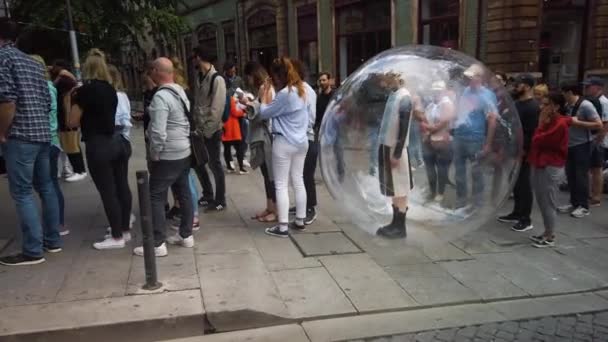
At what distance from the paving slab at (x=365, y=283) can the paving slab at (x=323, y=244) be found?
0.15m

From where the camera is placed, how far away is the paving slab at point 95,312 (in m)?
3.53

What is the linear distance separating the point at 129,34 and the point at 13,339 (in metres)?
10.5

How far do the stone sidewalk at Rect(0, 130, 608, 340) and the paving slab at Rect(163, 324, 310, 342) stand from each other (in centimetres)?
7

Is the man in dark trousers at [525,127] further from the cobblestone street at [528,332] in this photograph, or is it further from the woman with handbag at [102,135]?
the woman with handbag at [102,135]

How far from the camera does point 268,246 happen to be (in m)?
5.20

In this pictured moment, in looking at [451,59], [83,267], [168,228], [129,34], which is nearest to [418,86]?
[451,59]

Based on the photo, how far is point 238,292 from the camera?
4.10 meters

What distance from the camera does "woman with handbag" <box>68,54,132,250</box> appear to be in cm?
465

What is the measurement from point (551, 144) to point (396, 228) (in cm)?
263

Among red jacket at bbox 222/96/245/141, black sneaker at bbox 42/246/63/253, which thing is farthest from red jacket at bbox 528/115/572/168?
red jacket at bbox 222/96/245/141

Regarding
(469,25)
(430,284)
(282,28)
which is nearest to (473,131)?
(430,284)

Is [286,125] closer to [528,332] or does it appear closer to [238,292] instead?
[238,292]

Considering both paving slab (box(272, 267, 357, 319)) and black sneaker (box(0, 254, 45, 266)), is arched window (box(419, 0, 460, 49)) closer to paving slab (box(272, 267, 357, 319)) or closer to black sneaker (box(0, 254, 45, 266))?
paving slab (box(272, 267, 357, 319))

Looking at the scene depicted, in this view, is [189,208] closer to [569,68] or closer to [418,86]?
[418,86]
